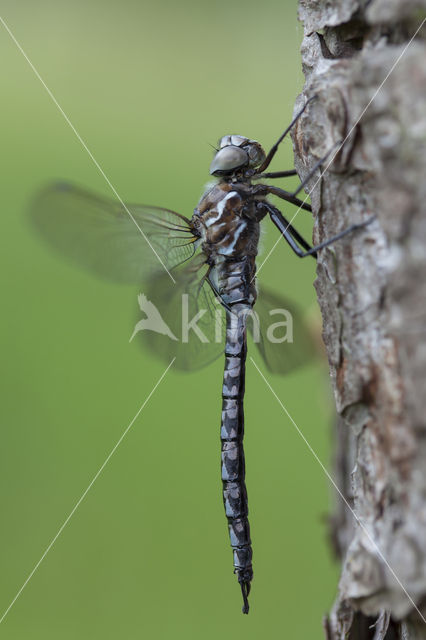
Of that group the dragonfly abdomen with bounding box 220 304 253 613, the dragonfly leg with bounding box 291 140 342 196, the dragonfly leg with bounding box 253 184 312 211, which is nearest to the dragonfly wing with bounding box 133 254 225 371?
the dragonfly abdomen with bounding box 220 304 253 613

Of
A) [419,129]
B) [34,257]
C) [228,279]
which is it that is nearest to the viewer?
[419,129]

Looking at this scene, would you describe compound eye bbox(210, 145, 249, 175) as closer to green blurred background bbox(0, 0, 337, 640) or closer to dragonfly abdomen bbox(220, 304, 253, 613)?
green blurred background bbox(0, 0, 337, 640)

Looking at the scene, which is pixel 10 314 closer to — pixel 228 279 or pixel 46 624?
pixel 46 624

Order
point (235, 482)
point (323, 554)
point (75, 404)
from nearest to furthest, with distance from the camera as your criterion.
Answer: point (235, 482), point (323, 554), point (75, 404)

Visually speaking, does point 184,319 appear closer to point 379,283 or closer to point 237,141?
point 237,141

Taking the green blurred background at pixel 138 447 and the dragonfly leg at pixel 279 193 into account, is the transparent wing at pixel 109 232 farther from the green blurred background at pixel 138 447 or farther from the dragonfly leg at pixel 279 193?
the dragonfly leg at pixel 279 193

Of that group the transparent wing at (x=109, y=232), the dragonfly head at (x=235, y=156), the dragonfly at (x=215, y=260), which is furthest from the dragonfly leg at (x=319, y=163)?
the transparent wing at (x=109, y=232)

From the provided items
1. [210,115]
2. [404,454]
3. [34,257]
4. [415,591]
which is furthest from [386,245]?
[210,115]
